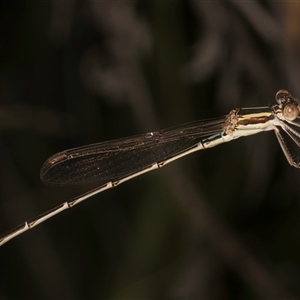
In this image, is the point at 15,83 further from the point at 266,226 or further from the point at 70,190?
the point at 266,226

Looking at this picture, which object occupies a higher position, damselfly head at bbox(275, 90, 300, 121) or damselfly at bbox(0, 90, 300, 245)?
damselfly at bbox(0, 90, 300, 245)

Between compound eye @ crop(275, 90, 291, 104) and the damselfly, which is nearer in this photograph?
compound eye @ crop(275, 90, 291, 104)

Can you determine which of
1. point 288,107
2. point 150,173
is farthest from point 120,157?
point 288,107

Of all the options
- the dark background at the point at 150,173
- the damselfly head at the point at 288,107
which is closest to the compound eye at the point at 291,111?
the damselfly head at the point at 288,107

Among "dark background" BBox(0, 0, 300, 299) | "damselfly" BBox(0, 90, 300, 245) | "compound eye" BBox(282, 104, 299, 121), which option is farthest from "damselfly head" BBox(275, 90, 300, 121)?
"dark background" BBox(0, 0, 300, 299)

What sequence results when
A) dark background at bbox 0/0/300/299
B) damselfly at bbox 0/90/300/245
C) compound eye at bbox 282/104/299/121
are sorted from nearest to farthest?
compound eye at bbox 282/104/299/121
damselfly at bbox 0/90/300/245
dark background at bbox 0/0/300/299

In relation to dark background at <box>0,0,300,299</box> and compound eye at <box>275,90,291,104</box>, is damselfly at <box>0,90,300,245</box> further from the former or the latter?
dark background at <box>0,0,300,299</box>

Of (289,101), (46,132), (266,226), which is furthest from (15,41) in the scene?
(266,226)
